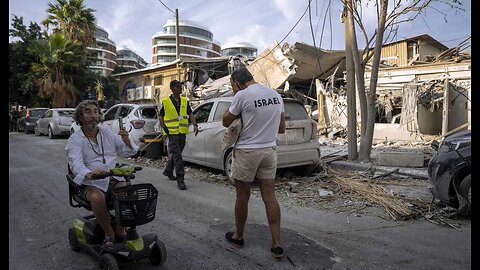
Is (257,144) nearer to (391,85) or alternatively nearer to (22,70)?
(391,85)

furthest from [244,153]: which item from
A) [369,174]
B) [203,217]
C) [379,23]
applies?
[379,23]

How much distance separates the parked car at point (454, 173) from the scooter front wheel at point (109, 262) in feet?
13.0

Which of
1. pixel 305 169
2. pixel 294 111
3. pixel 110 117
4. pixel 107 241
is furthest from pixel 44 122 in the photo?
pixel 107 241

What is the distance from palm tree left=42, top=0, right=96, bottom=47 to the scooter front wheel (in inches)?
1005

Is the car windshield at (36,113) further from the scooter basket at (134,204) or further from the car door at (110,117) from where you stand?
the scooter basket at (134,204)

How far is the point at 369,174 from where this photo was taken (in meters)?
7.28

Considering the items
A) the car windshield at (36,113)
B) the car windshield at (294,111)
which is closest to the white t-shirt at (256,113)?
the car windshield at (294,111)

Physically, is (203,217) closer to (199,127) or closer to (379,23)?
(199,127)

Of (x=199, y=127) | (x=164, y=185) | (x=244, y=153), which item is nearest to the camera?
(x=244, y=153)

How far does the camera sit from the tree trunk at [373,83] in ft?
25.3

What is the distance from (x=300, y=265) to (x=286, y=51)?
12.2 metres

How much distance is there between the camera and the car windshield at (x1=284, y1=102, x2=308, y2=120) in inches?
265

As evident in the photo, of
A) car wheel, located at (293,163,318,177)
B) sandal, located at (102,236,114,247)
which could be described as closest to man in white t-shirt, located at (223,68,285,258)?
sandal, located at (102,236,114,247)
